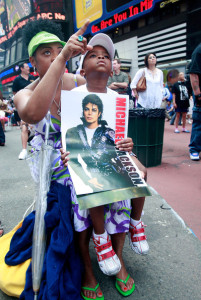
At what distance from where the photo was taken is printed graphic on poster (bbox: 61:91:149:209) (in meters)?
1.19

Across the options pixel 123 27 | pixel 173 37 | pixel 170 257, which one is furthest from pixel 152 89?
pixel 123 27

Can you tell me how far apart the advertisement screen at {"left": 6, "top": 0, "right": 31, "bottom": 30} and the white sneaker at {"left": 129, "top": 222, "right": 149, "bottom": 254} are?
30.5 metres

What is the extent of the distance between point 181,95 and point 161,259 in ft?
20.2

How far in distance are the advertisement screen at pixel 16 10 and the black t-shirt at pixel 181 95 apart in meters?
25.5

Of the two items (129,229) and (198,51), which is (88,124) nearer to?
(129,229)

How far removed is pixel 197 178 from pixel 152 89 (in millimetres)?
1941

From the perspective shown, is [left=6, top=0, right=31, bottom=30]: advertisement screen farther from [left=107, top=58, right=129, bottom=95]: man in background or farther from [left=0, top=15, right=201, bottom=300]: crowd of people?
[left=0, top=15, right=201, bottom=300]: crowd of people

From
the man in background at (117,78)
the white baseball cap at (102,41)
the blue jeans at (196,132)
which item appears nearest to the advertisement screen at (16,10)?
the man in background at (117,78)

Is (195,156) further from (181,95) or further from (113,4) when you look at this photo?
(113,4)

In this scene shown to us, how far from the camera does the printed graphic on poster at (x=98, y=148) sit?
1194 mm

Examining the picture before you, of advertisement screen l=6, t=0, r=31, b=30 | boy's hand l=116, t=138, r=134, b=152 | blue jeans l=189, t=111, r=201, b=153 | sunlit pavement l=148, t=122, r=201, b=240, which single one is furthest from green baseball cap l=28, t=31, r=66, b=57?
advertisement screen l=6, t=0, r=31, b=30

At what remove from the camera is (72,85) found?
1.62 metres

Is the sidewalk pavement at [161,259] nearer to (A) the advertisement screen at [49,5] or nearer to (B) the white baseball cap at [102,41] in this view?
(B) the white baseball cap at [102,41]

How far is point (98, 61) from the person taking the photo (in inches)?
57.2
